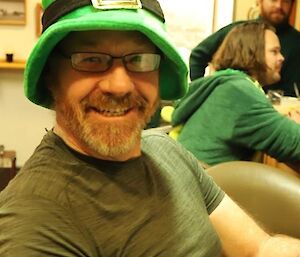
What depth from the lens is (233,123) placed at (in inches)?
73.8

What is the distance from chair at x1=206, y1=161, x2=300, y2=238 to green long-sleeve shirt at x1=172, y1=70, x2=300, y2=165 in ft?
1.03

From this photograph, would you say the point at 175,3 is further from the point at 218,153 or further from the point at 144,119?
the point at 144,119

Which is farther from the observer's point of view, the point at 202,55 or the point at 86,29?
the point at 202,55

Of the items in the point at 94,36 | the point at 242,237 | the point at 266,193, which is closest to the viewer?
the point at 94,36

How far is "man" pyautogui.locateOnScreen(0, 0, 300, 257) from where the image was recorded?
812mm

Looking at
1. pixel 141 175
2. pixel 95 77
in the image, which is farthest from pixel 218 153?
pixel 95 77

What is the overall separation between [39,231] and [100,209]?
0.40 feet

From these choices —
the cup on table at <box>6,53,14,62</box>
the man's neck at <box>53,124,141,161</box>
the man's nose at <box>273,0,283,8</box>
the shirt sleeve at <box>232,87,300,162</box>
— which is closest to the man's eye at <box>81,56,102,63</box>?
the man's neck at <box>53,124,141,161</box>

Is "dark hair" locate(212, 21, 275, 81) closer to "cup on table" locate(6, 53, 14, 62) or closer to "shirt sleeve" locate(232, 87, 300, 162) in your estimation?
"shirt sleeve" locate(232, 87, 300, 162)

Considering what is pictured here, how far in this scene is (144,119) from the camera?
3.18ft

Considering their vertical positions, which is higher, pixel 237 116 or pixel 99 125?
pixel 99 125

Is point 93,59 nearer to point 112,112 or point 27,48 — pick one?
point 112,112

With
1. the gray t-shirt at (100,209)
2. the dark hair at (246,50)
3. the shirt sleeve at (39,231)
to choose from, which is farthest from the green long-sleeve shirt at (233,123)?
the shirt sleeve at (39,231)

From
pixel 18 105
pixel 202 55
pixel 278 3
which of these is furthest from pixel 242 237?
pixel 18 105
